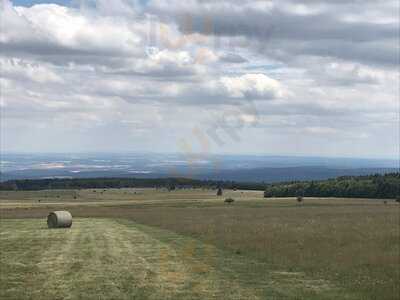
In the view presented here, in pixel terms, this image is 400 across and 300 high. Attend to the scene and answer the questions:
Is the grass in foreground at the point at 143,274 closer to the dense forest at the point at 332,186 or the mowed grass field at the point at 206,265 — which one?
the mowed grass field at the point at 206,265

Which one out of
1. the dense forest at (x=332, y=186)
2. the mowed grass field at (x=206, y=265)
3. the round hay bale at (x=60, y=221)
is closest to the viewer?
the mowed grass field at (x=206, y=265)

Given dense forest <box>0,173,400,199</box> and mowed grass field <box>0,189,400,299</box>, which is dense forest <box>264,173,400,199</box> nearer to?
dense forest <box>0,173,400,199</box>

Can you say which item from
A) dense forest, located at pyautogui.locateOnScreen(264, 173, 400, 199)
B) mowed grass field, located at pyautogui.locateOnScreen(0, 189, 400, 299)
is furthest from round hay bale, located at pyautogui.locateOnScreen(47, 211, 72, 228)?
dense forest, located at pyautogui.locateOnScreen(264, 173, 400, 199)

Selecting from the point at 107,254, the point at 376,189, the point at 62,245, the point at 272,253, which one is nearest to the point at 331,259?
the point at 272,253

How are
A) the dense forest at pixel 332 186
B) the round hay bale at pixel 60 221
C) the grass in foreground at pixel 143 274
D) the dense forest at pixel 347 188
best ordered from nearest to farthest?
the grass in foreground at pixel 143 274
the round hay bale at pixel 60 221
the dense forest at pixel 347 188
the dense forest at pixel 332 186

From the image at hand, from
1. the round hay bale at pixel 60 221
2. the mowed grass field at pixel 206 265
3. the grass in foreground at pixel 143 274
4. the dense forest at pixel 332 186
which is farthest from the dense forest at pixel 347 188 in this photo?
the grass in foreground at pixel 143 274

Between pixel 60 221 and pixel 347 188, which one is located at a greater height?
pixel 60 221

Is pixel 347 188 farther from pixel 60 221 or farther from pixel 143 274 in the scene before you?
pixel 143 274

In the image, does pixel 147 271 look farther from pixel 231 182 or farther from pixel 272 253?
pixel 231 182

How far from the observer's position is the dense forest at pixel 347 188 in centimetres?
10669

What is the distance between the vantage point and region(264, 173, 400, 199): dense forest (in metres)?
107

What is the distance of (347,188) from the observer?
365ft

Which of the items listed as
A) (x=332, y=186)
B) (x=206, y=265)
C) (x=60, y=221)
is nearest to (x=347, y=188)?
(x=332, y=186)

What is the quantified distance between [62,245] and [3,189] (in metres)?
140
